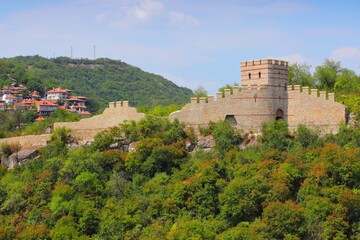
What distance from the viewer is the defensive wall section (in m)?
37.3

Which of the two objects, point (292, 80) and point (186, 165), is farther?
point (292, 80)

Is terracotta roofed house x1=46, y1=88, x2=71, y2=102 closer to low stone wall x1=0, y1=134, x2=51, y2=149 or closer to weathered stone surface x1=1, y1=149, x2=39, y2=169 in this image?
low stone wall x1=0, y1=134, x2=51, y2=149

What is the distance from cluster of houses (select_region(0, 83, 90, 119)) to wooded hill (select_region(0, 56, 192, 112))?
322 centimetres

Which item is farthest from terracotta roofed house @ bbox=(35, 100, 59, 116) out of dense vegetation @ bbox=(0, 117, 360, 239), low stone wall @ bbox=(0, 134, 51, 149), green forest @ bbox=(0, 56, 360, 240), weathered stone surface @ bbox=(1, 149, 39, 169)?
dense vegetation @ bbox=(0, 117, 360, 239)

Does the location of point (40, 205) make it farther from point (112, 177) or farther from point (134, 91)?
point (134, 91)

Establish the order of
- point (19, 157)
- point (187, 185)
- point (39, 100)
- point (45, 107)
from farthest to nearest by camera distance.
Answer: point (39, 100)
point (45, 107)
point (19, 157)
point (187, 185)

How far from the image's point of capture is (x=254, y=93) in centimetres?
3506

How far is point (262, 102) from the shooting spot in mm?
35031

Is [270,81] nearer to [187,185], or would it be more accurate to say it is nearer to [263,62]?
[263,62]

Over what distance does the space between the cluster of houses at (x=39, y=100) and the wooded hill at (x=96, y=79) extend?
3.22 meters

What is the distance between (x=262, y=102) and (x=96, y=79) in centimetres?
8255

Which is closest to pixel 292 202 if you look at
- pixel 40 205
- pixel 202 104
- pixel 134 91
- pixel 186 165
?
pixel 186 165

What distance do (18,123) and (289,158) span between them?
116ft

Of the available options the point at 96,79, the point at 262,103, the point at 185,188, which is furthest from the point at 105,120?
the point at 96,79
